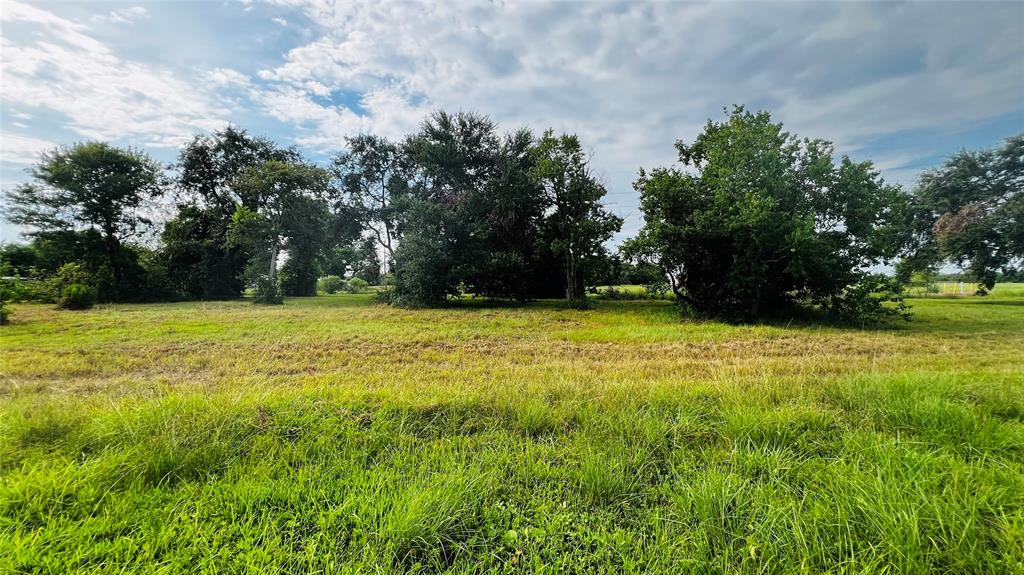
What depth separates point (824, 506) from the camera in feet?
6.10

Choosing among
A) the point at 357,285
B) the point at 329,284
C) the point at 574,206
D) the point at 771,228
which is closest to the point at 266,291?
the point at 329,284

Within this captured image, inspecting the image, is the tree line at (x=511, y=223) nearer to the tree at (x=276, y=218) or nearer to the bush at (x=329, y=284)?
the tree at (x=276, y=218)

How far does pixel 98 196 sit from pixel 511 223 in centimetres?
1725

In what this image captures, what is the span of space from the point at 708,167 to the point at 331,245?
2037 centimetres

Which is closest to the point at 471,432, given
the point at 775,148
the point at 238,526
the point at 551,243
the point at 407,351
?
the point at 238,526

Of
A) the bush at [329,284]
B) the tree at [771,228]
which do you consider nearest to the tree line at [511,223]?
the tree at [771,228]

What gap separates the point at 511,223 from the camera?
17547mm

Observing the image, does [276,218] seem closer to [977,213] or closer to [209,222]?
[209,222]

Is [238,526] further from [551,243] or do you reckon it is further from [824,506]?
[551,243]

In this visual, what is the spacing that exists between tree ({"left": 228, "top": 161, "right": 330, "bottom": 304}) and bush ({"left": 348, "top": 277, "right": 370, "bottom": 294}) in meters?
11.7

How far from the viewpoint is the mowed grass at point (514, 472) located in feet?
5.35

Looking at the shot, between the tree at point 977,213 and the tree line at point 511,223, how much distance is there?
6 cm

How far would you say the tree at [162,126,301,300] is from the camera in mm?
20203

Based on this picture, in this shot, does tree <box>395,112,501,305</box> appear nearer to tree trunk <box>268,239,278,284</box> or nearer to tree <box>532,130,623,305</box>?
tree <box>532,130,623,305</box>
